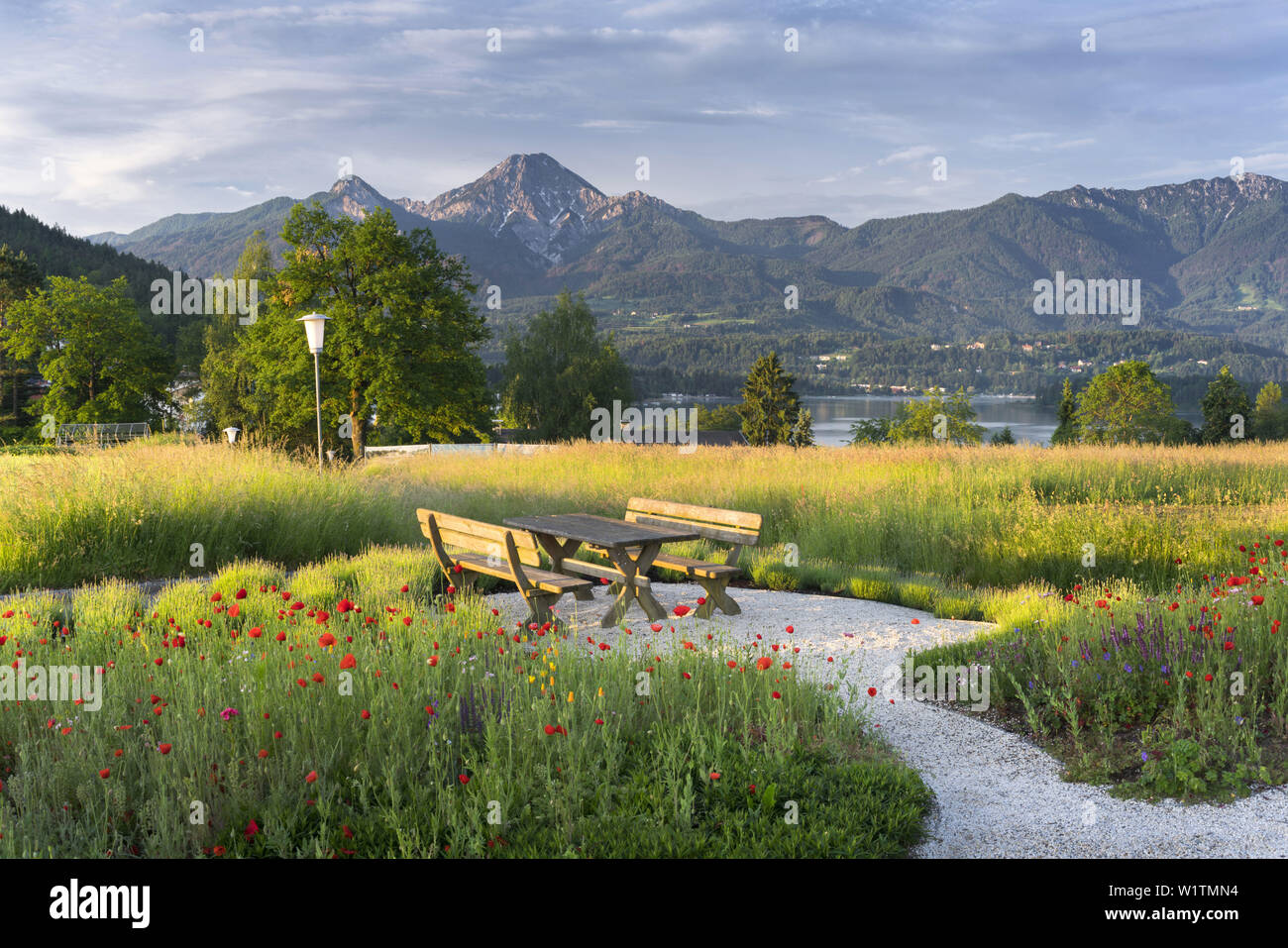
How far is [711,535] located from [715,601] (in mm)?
582

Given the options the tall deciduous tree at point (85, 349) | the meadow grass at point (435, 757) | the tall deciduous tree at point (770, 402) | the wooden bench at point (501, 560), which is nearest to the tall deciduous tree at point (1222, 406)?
the tall deciduous tree at point (770, 402)

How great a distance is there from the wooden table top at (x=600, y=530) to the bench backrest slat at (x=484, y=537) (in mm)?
332

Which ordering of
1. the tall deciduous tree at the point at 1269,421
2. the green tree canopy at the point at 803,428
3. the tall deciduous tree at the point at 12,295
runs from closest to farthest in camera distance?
the tall deciduous tree at the point at 12,295
the green tree canopy at the point at 803,428
the tall deciduous tree at the point at 1269,421

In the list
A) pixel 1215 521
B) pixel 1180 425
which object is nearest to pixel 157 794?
pixel 1215 521

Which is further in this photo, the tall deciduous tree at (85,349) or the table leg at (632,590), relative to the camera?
the tall deciduous tree at (85,349)

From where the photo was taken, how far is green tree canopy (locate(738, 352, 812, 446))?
2707 inches

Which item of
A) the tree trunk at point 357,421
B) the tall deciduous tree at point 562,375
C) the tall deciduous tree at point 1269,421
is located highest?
the tall deciduous tree at point 562,375

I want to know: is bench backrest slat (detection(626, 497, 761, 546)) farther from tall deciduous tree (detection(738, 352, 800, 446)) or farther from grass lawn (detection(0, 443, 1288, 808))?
tall deciduous tree (detection(738, 352, 800, 446))

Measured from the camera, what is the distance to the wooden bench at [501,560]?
6738 mm

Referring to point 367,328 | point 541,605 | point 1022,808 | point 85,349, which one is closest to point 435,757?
point 1022,808

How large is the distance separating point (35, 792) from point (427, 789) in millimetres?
1531

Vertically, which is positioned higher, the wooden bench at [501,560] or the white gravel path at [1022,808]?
the wooden bench at [501,560]

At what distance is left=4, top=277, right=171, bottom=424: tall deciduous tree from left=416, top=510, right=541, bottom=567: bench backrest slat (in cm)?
4837

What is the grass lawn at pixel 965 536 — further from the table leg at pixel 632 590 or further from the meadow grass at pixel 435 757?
the table leg at pixel 632 590
